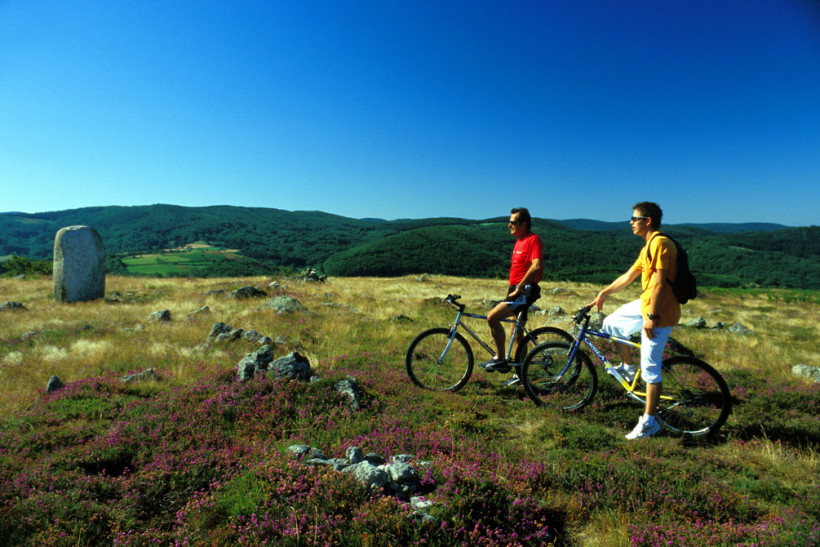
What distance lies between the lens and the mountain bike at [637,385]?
493 centimetres

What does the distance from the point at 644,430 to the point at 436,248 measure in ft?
415

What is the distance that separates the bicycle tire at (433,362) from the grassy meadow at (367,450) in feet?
0.97

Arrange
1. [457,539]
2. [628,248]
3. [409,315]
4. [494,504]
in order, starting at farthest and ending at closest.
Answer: [628,248], [409,315], [494,504], [457,539]

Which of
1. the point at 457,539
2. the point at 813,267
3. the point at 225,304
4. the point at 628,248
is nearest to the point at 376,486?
the point at 457,539

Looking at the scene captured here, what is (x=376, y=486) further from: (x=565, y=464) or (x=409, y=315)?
(x=409, y=315)

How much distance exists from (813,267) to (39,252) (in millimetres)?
247851

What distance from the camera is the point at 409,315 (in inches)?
561

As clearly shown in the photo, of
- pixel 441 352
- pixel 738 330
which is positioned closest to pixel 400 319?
pixel 441 352

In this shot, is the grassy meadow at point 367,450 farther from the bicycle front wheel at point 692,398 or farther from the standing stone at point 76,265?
the standing stone at point 76,265

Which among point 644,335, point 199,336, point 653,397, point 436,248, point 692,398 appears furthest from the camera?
point 436,248

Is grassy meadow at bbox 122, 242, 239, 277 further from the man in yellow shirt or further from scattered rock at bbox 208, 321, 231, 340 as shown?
the man in yellow shirt

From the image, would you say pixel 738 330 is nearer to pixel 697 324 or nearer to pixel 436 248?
pixel 697 324

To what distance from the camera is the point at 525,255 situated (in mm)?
6535

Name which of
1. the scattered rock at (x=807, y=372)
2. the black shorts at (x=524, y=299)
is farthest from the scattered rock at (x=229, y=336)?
the scattered rock at (x=807, y=372)
